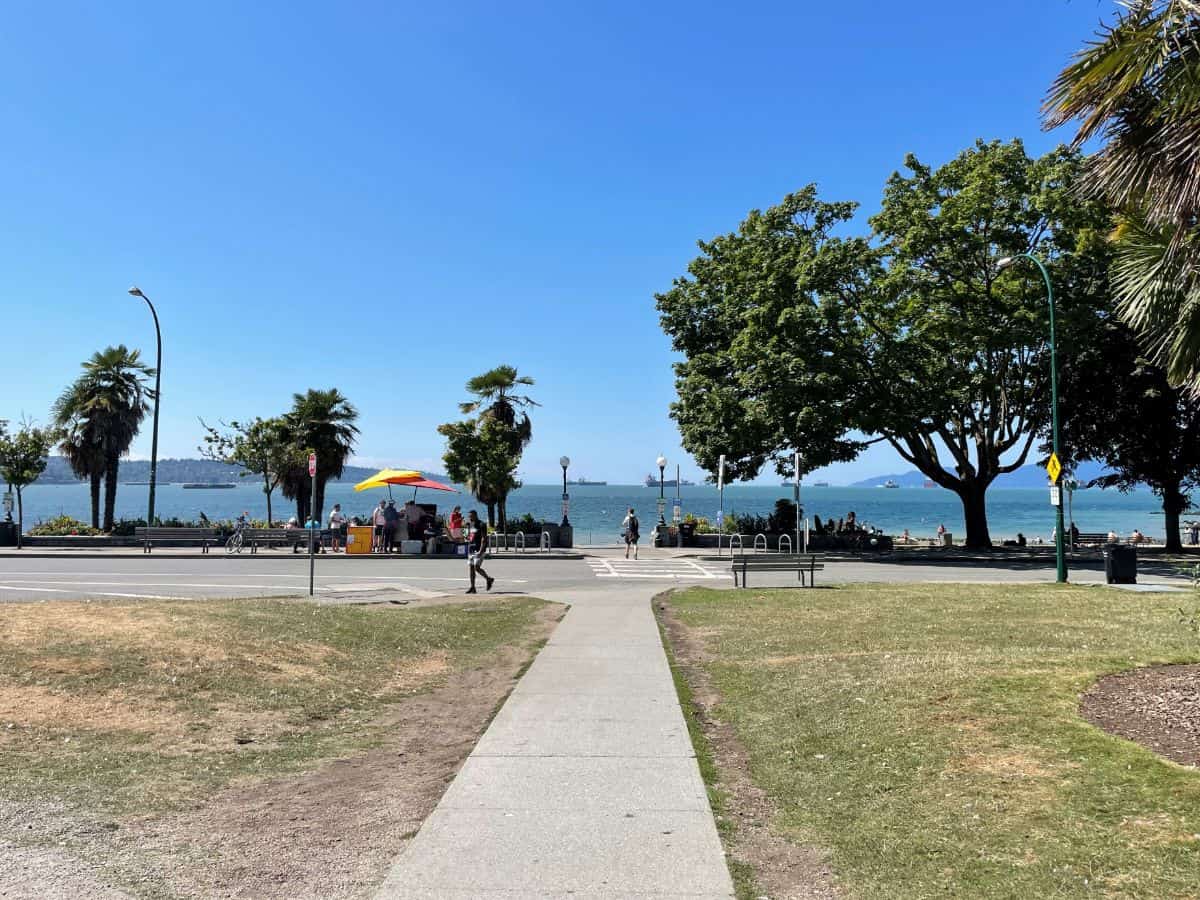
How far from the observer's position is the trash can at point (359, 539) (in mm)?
31953

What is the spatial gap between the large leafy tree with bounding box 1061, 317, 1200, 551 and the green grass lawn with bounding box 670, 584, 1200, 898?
24.8 m

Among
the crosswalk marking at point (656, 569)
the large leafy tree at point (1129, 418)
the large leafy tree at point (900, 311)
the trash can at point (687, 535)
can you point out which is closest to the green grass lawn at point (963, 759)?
the crosswalk marking at point (656, 569)

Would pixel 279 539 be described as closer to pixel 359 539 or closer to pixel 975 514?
pixel 359 539

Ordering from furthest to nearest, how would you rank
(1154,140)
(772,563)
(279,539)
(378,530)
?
(279,539), (378,530), (772,563), (1154,140)

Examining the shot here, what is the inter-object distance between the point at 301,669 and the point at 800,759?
5.51m

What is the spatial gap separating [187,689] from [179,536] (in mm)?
29522

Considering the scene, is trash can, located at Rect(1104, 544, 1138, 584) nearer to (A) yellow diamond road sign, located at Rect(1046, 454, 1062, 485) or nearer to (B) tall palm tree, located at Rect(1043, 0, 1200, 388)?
(A) yellow diamond road sign, located at Rect(1046, 454, 1062, 485)

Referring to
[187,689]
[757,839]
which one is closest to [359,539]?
[187,689]

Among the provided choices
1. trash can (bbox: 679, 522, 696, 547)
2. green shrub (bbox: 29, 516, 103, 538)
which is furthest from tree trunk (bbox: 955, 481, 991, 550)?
green shrub (bbox: 29, 516, 103, 538)

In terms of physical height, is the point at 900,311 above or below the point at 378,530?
above

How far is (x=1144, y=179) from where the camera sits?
24.9ft

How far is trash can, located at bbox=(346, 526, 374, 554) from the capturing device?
31953 millimetres

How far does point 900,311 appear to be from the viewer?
1291 inches

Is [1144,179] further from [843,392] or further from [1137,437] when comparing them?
[1137,437]
